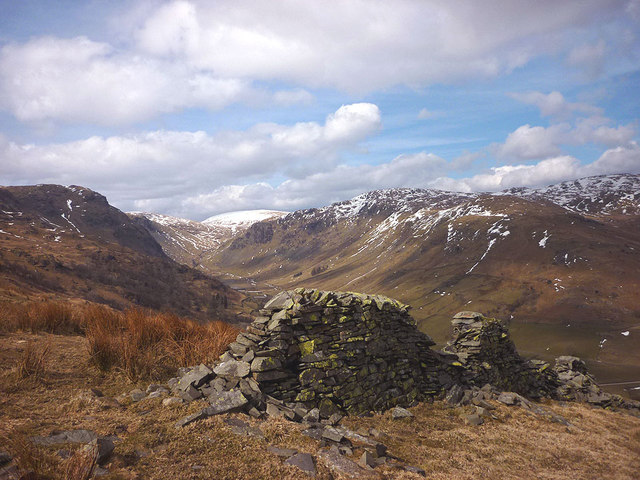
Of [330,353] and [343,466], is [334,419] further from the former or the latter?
[343,466]

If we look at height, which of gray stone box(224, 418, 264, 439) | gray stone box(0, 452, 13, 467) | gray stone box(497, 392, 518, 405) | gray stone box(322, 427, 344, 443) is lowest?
gray stone box(497, 392, 518, 405)

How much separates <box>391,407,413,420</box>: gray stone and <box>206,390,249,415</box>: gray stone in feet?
19.7

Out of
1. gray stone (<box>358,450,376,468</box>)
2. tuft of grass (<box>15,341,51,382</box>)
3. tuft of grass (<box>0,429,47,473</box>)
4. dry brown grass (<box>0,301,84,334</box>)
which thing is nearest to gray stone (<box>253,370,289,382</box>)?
gray stone (<box>358,450,376,468</box>)

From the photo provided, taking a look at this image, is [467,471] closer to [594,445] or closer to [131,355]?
[594,445]

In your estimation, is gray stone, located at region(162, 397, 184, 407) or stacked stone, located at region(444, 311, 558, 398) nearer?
gray stone, located at region(162, 397, 184, 407)

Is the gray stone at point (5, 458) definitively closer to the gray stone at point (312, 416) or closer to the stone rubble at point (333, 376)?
the stone rubble at point (333, 376)

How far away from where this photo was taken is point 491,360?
63.1 ft

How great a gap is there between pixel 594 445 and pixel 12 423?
60.7 ft

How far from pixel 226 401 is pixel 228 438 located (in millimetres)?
1460

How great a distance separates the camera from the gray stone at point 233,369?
10316mm

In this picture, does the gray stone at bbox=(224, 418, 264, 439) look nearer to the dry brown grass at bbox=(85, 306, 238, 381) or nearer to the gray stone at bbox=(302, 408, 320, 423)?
the gray stone at bbox=(302, 408, 320, 423)

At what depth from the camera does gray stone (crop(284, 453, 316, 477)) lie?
6.66m

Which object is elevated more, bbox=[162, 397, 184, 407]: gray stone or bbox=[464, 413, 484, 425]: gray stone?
bbox=[162, 397, 184, 407]: gray stone

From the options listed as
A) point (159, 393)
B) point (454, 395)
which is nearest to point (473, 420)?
point (454, 395)
